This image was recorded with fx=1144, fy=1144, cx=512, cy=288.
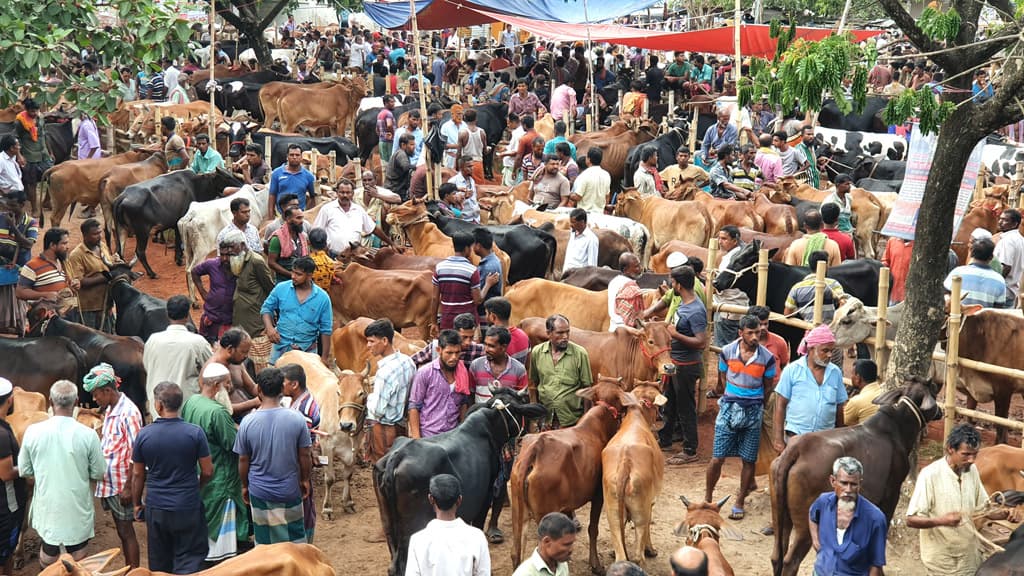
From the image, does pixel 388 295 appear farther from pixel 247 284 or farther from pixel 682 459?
pixel 682 459

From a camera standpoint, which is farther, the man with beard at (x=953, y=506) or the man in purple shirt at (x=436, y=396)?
the man in purple shirt at (x=436, y=396)

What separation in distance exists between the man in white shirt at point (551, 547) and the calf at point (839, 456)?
266 centimetres

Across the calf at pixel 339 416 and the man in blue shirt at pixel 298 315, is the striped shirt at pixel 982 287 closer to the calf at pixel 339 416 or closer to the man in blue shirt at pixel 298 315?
the calf at pixel 339 416

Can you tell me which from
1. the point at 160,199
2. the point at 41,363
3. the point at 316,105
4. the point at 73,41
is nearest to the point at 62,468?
the point at 41,363

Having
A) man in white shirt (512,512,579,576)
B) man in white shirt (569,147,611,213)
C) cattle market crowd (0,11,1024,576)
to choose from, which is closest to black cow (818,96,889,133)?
cattle market crowd (0,11,1024,576)

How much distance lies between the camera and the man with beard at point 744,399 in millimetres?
9148

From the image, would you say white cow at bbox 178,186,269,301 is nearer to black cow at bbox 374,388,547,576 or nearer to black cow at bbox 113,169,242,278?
black cow at bbox 113,169,242,278

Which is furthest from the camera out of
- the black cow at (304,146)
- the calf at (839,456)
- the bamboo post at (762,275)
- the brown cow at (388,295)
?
the black cow at (304,146)

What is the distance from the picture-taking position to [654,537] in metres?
9.16

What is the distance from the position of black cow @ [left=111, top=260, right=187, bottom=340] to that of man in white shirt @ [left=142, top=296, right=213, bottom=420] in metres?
2.43

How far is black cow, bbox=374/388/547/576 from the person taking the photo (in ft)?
24.6

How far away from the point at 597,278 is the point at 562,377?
360cm

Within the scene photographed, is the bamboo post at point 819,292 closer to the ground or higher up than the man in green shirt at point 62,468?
higher up

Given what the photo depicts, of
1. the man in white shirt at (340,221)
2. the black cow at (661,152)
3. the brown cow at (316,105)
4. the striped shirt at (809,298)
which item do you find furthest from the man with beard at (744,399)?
the brown cow at (316,105)
